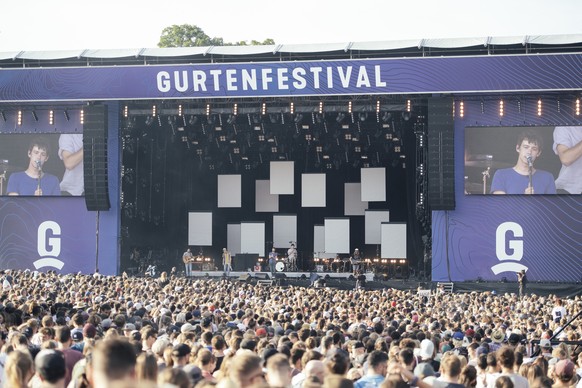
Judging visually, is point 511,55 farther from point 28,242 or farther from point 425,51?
point 28,242

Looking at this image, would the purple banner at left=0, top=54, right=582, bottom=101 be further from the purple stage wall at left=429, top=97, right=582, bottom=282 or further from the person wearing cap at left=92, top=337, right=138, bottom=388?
the person wearing cap at left=92, top=337, right=138, bottom=388

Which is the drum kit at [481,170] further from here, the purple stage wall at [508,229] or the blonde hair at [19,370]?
the blonde hair at [19,370]

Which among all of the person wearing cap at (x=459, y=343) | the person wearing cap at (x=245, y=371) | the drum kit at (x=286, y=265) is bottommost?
the drum kit at (x=286, y=265)

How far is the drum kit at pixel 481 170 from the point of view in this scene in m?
35.8

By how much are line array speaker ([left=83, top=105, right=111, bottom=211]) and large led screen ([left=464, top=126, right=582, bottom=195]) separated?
1390 centimetres

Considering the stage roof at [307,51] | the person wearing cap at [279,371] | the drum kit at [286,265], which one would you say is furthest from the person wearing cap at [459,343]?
Result: the drum kit at [286,265]

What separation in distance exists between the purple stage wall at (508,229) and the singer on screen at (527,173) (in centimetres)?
32

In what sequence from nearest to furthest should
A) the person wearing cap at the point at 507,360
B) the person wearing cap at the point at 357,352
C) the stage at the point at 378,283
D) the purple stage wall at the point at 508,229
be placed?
the person wearing cap at the point at 507,360 → the person wearing cap at the point at 357,352 → the stage at the point at 378,283 → the purple stage wall at the point at 508,229

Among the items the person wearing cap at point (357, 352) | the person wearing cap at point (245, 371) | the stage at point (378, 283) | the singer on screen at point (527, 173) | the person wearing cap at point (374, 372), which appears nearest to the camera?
the person wearing cap at point (245, 371)

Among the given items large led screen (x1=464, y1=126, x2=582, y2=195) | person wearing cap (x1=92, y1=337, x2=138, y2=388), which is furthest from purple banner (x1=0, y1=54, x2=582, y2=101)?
person wearing cap (x1=92, y1=337, x2=138, y2=388)

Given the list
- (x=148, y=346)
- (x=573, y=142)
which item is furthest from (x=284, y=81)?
(x=148, y=346)

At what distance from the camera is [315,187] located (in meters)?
46.5

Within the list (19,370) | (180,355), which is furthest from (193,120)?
(19,370)

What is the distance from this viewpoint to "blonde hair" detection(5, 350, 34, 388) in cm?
713
